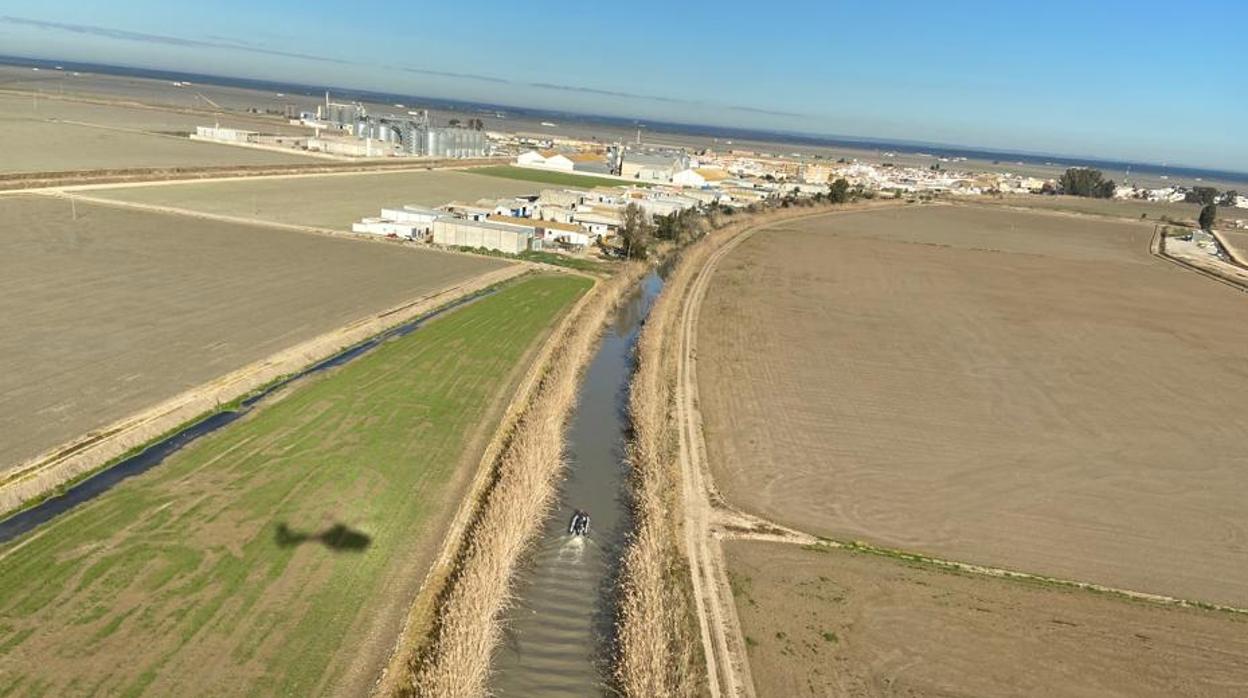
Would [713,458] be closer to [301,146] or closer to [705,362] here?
[705,362]

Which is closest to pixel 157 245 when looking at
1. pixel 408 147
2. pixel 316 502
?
pixel 316 502

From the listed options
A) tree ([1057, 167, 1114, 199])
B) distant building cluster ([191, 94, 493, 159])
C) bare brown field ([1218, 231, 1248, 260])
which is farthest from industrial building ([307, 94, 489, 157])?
tree ([1057, 167, 1114, 199])

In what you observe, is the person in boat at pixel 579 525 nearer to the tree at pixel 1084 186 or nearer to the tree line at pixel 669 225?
the tree line at pixel 669 225

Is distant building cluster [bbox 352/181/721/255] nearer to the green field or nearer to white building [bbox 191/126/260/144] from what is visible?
the green field

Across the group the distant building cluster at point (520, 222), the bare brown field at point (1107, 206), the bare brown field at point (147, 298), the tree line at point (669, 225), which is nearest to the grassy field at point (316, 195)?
the distant building cluster at point (520, 222)

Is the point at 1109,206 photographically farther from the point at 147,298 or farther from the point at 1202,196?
the point at 147,298
